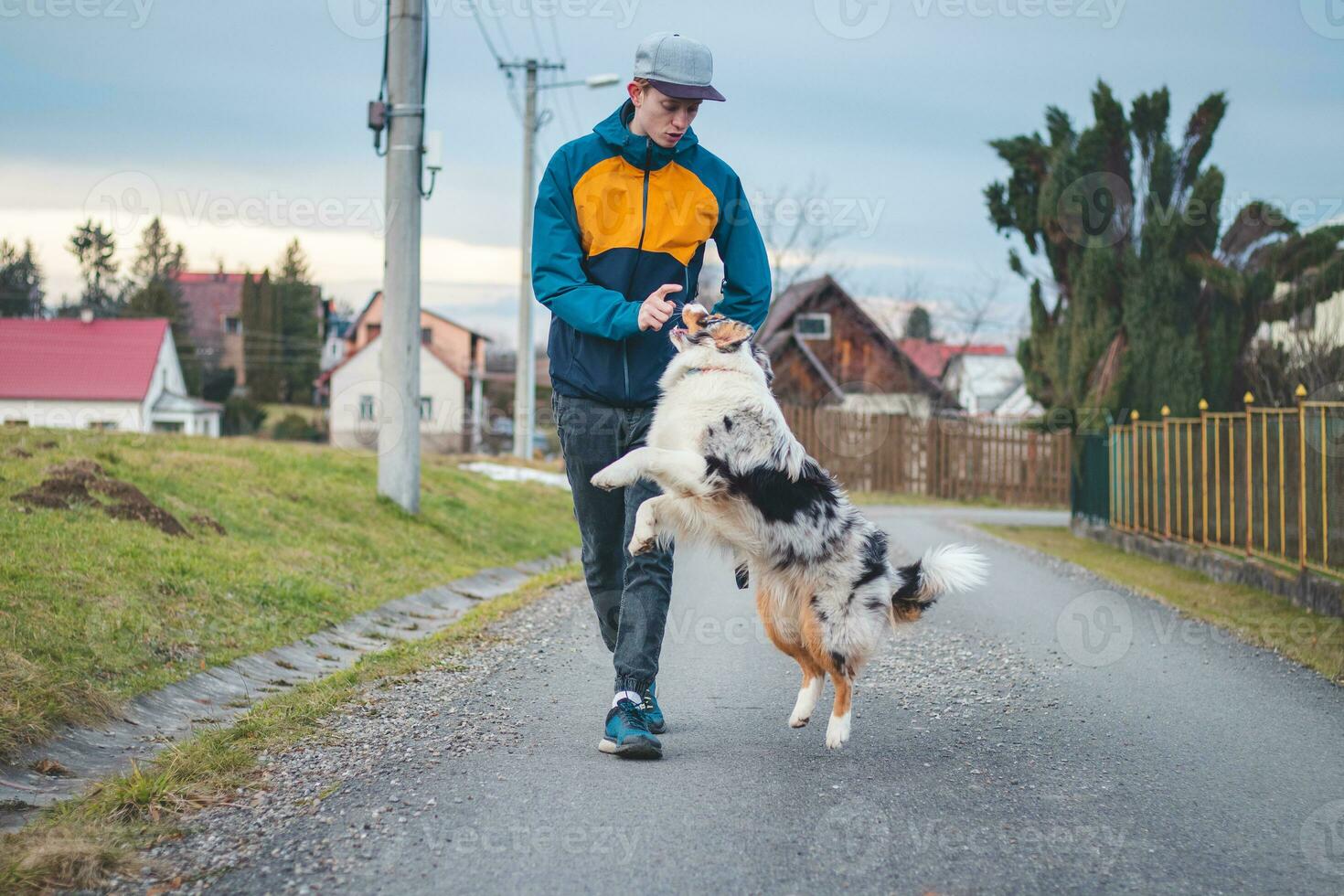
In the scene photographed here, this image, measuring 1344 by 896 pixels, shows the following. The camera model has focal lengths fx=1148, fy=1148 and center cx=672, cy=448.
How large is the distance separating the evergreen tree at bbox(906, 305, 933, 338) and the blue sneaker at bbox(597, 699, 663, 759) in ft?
166

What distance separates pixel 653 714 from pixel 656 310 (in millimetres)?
1681

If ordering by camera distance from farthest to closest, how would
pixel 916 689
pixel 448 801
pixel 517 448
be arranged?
pixel 517 448, pixel 916 689, pixel 448 801

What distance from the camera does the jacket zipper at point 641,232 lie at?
15.3ft

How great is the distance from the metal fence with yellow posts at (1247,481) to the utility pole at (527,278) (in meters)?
14.1

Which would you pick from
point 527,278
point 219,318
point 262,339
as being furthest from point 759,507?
point 219,318

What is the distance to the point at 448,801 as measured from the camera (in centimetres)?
374

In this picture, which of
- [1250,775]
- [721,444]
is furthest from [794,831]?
[1250,775]

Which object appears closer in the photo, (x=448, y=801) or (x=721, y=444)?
(x=448, y=801)

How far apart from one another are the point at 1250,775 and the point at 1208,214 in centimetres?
1602

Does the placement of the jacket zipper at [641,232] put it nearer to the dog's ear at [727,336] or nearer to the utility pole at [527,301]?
the dog's ear at [727,336]

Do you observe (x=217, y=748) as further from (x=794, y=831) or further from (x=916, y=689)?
(x=916, y=689)

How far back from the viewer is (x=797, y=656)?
15.7 ft
